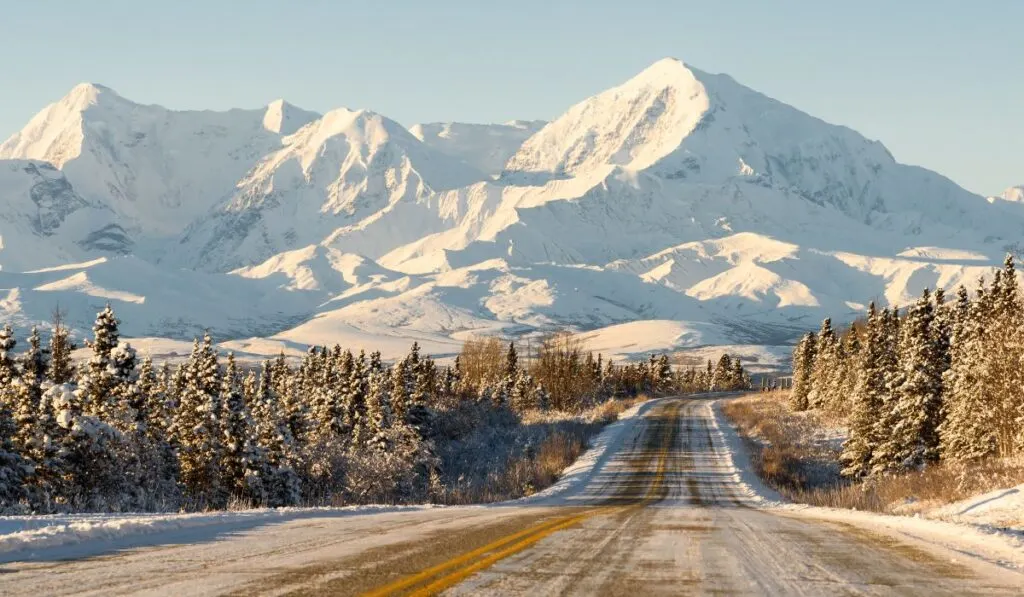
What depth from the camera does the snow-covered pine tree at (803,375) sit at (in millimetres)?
90312

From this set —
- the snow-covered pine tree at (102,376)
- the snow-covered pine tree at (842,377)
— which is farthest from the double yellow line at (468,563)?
the snow-covered pine tree at (842,377)

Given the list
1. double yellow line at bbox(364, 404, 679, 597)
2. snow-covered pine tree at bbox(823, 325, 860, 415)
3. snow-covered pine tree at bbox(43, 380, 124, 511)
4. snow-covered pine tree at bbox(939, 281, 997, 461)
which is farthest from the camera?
snow-covered pine tree at bbox(823, 325, 860, 415)

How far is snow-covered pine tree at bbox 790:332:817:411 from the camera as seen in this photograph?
90312 mm

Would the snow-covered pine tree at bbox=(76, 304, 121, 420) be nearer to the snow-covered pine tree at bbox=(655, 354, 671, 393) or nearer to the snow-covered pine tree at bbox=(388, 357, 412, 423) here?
the snow-covered pine tree at bbox=(388, 357, 412, 423)

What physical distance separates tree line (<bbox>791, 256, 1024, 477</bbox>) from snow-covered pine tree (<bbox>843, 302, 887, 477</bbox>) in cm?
5

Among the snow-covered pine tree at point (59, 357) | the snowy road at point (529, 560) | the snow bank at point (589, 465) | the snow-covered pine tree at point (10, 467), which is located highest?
the snow-covered pine tree at point (59, 357)

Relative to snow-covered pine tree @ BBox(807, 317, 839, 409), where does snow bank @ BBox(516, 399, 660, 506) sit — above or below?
below

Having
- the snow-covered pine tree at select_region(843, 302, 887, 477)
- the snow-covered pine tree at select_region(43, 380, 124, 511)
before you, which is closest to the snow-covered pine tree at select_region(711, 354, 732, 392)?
the snow-covered pine tree at select_region(843, 302, 887, 477)

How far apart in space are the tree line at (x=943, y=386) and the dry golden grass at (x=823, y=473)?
1852 millimetres

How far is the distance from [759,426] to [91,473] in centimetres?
5012

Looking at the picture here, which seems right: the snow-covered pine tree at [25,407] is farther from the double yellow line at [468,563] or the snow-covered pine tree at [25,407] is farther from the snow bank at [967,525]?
the snow bank at [967,525]

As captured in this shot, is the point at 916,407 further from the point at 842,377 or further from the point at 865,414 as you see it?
the point at 842,377

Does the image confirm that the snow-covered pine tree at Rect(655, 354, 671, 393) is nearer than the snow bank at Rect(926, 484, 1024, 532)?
No

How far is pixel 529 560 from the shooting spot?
10.2 m
